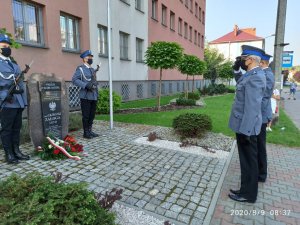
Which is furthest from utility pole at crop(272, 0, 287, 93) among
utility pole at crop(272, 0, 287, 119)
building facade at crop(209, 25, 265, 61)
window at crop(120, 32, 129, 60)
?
building facade at crop(209, 25, 265, 61)

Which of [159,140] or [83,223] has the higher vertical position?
[83,223]

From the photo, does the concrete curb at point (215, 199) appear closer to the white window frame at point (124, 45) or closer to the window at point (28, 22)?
the window at point (28, 22)

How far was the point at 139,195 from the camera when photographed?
337 cm

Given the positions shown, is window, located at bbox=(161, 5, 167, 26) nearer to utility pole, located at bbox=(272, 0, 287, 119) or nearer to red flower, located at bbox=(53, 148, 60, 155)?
utility pole, located at bbox=(272, 0, 287, 119)

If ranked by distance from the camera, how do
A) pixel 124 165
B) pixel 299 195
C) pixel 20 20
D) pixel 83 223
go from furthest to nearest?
1. pixel 20 20
2. pixel 124 165
3. pixel 299 195
4. pixel 83 223

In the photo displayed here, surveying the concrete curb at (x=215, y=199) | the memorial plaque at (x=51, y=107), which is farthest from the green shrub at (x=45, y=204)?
the memorial plaque at (x=51, y=107)

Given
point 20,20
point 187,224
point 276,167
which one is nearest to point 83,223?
point 187,224

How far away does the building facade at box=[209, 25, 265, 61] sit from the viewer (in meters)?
67.5

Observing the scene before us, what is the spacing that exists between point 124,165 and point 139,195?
45.5 inches

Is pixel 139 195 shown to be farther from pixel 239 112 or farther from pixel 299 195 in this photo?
pixel 299 195

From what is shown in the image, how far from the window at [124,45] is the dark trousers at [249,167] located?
1237cm

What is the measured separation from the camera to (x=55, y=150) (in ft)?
15.3

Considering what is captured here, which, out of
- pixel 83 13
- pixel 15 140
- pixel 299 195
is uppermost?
pixel 83 13

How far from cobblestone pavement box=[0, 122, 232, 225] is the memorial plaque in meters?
0.72
